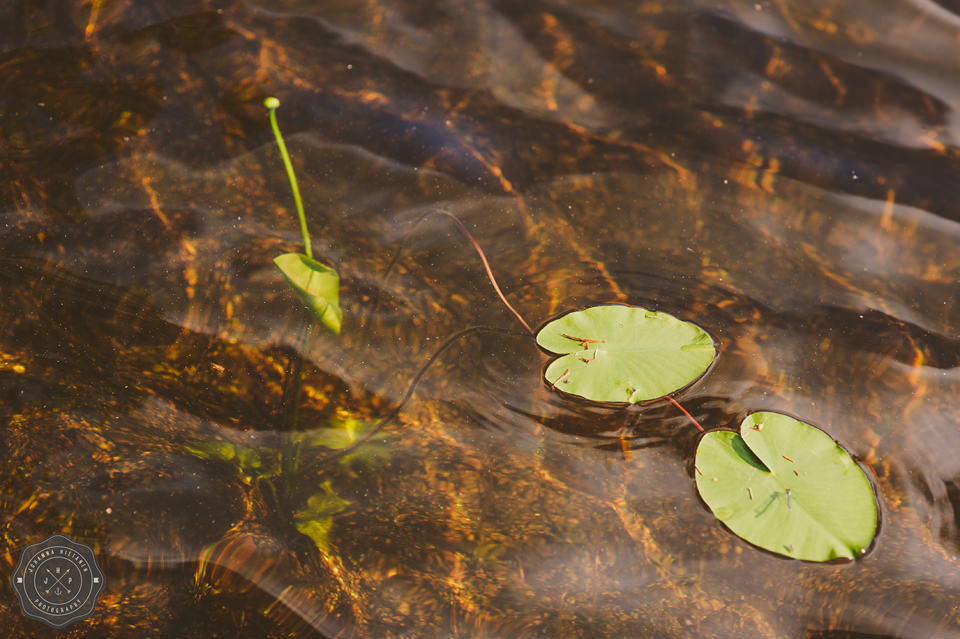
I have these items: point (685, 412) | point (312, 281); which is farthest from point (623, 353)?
point (312, 281)

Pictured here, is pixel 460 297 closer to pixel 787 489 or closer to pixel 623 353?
pixel 623 353

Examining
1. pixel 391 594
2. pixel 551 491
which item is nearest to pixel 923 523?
pixel 551 491

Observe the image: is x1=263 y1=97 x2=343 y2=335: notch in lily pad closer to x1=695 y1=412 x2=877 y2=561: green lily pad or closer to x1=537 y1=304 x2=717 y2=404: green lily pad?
x1=537 y1=304 x2=717 y2=404: green lily pad

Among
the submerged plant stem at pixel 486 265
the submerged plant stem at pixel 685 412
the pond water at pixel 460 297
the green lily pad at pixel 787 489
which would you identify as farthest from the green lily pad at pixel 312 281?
the green lily pad at pixel 787 489

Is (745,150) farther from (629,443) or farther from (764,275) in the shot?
(629,443)

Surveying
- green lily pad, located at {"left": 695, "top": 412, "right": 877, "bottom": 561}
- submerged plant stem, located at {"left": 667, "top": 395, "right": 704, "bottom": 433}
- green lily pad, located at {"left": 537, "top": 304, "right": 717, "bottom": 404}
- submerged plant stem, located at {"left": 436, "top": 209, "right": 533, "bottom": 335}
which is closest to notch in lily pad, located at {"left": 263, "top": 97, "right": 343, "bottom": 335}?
submerged plant stem, located at {"left": 436, "top": 209, "right": 533, "bottom": 335}

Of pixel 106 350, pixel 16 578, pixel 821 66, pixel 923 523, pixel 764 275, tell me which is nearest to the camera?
pixel 16 578
